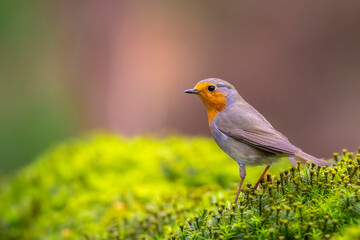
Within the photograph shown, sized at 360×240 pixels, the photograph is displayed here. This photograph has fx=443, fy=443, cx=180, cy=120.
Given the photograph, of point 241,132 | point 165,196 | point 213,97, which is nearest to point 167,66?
point 165,196

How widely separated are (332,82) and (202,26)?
451 centimetres

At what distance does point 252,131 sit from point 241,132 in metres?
0.10

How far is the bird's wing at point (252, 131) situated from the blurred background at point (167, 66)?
8.66 metres

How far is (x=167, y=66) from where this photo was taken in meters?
14.5

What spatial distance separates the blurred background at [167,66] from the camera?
12.2 metres

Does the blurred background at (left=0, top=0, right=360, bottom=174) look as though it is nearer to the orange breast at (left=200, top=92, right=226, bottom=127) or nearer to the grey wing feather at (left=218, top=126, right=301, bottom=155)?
the orange breast at (left=200, top=92, right=226, bottom=127)

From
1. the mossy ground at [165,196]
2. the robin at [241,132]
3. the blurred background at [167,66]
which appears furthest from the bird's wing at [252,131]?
the blurred background at [167,66]

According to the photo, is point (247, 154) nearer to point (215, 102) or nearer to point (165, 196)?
point (215, 102)

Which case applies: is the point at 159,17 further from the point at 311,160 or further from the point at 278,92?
the point at 311,160

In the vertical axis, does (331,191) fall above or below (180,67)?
below

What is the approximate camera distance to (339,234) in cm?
270

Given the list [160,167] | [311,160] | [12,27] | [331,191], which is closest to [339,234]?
[331,191]

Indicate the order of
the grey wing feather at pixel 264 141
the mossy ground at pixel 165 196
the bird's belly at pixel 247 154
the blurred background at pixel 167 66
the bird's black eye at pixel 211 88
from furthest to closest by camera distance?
the blurred background at pixel 167 66 → the bird's black eye at pixel 211 88 → the bird's belly at pixel 247 154 → the grey wing feather at pixel 264 141 → the mossy ground at pixel 165 196

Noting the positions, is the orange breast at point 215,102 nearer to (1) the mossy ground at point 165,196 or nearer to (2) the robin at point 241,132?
(2) the robin at point 241,132
